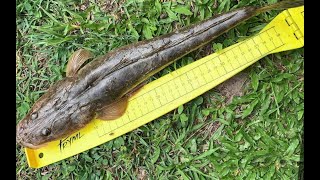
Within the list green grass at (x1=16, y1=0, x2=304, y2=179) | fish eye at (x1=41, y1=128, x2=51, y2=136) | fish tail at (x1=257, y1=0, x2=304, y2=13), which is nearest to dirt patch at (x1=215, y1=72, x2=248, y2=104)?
green grass at (x1=16, y1=0, x2=304, y2=179)

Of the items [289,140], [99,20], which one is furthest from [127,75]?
[289,140]

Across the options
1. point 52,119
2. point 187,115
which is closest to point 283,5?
point 187,115

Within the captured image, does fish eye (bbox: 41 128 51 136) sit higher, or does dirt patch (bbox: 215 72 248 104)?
fish eye (bbox: 41 128 51 136)

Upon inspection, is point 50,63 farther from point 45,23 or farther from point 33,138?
point 33,138

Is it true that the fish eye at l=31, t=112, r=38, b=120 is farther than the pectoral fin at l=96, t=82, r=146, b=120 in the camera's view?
No

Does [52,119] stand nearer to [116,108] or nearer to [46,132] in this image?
[46,132]

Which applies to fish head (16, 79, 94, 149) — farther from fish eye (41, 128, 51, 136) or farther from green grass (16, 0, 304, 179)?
green grass (16, 0, 304, 179)

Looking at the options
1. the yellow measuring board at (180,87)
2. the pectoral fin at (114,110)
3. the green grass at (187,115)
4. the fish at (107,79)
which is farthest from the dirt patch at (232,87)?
the pectoral fin at (114,110)
